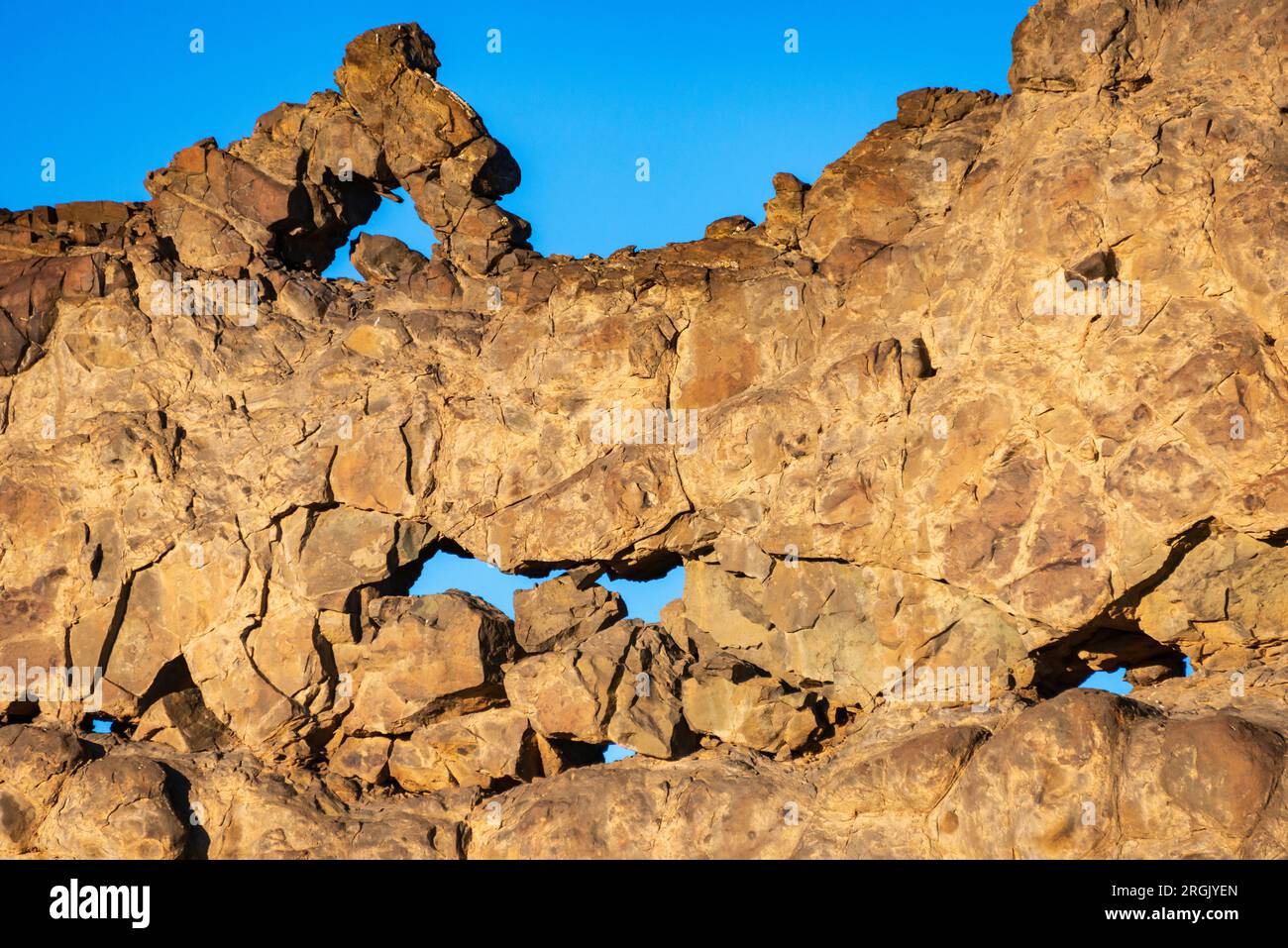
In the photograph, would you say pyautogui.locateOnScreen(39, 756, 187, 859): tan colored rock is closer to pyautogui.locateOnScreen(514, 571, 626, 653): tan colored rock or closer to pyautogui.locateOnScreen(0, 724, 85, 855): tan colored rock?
pyautogui.locateOnScreen(0, 724, 85, 855): tan colored rock

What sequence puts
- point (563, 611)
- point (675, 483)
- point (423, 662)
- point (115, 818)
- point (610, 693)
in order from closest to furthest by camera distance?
point (115, 818), point (610, 693), point (675, 483), point (423, 662), point (563, 611)

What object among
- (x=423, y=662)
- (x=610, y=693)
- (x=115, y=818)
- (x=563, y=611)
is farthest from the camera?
(x=563, y=611)

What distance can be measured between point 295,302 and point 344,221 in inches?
53.9

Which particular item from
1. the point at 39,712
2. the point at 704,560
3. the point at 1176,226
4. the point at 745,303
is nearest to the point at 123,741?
the point at 39,712

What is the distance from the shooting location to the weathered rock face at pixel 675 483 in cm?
1330

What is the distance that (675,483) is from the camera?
1485 cm

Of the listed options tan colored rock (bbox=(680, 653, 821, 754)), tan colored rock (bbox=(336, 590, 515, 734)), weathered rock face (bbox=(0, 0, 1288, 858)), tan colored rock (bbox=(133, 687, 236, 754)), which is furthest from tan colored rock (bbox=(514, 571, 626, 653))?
tan colored rock (bbox=(133, 687, 236, 754))

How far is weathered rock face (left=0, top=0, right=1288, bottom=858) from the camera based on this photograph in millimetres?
13305

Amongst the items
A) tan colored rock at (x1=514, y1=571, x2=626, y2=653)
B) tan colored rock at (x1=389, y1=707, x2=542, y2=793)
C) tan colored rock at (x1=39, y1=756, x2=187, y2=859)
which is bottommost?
tan colored rock at (x1=39, y1=756, x2=187, y2=859)

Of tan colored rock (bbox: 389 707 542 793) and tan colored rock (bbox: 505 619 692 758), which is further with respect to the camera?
tan colored rock (bbox: 389 707 542 793)

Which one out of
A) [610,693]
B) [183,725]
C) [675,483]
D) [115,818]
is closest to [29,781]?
[115,818]

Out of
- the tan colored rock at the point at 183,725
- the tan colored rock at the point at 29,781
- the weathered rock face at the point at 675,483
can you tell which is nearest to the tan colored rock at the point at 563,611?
the weathered rock face at the point at 675,483

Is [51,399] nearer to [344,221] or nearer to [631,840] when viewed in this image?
[344,221]

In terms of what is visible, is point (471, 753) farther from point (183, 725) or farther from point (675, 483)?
point (675, 483)
